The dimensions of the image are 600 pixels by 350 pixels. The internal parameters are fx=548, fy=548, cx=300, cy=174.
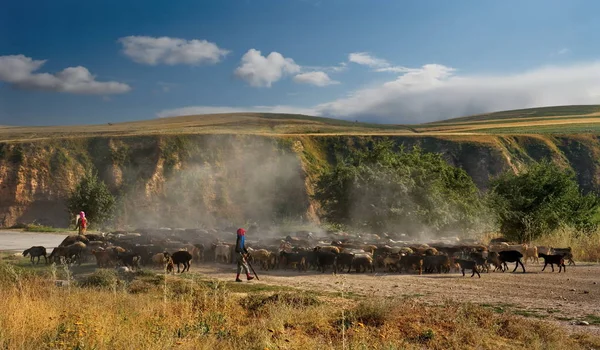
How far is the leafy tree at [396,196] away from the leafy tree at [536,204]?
6.05 ft

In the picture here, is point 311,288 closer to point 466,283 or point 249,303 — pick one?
point 249,303

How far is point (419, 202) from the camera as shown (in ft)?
119

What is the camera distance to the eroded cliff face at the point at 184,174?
68000mm

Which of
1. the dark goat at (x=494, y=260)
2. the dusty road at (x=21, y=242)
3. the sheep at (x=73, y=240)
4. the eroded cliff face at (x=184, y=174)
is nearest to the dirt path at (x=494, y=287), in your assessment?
the dark goat at (x=494, y=260)

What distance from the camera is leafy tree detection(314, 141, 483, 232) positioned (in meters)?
35.5

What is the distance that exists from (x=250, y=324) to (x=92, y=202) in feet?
132

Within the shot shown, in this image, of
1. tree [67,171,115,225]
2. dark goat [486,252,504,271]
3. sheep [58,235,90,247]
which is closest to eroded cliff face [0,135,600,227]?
tree [67,171,115,225]

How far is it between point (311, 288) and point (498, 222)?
931 inches

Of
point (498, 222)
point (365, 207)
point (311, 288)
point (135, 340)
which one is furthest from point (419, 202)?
point (135, 340)

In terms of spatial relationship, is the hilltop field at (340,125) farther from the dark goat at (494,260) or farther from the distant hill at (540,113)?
the dark goat at (494,260)

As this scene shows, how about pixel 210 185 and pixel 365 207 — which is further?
pixel 210 185

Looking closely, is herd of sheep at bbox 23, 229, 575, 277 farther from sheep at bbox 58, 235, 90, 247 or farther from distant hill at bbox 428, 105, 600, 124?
distant hill at bbox 428, 105, 600, 124

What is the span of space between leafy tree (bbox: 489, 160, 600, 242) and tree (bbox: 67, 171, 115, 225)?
32.4 metres

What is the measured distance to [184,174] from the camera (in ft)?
246
